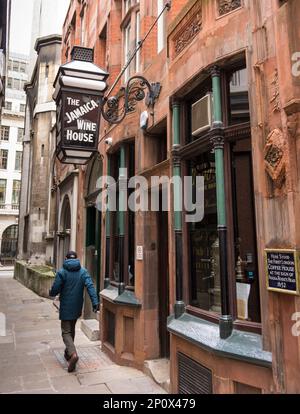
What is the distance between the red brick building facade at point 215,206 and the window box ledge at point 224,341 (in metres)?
0.01

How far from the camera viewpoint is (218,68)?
4.22 metres

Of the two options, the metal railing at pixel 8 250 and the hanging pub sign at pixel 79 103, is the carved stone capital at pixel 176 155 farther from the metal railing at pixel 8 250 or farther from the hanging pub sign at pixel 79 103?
the metal railing at pixel 8 250

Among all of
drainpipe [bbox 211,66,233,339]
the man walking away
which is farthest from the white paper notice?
the man walking away

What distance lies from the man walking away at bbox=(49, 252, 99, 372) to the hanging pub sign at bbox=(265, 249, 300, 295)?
3631mm

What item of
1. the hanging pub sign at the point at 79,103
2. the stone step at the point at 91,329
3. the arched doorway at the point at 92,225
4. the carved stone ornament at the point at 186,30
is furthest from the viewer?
the arched doorway at the point at 92,225

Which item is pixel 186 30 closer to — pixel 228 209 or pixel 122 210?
pixel 228 209

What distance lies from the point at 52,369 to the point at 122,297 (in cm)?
170

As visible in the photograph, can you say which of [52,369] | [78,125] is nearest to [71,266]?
[52,369]

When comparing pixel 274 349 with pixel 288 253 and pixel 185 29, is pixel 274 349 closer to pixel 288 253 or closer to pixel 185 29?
pixel 288 253

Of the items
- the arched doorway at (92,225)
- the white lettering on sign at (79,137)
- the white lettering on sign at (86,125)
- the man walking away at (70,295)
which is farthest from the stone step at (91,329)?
the white lettering on sign at (86,125)

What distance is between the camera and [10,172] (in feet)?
161

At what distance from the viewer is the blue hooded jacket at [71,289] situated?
241 inches
